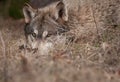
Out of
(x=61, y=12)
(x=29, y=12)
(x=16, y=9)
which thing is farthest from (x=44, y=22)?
(x=16, y=9)

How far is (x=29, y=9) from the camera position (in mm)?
8953

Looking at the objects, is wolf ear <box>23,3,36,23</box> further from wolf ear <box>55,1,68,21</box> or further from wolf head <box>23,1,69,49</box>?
wolf ear <box>55,1,68,21</box>

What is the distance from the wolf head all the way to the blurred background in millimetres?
7574

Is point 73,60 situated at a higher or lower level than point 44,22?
lower

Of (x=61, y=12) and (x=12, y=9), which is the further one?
Result: (x=12, y=9)

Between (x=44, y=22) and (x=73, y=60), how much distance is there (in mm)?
1912

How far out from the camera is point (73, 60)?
Result: 6824 millimetres

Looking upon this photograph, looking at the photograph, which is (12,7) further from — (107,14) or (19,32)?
(107,14)

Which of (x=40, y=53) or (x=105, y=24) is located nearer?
(x=40, y=53)

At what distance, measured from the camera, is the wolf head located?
8469 mm

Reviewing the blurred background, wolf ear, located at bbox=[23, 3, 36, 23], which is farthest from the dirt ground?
the blurred background

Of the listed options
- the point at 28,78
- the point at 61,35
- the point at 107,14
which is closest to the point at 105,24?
the point at 107,14

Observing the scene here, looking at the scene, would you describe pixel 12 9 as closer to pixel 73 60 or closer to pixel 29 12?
pixel 29 12

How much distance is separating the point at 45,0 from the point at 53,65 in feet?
16.3
